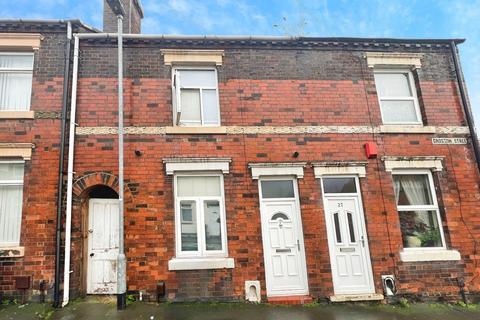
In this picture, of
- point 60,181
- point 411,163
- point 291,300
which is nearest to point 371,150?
point 411,163

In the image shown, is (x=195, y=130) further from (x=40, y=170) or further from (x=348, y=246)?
(x=348, y=246)

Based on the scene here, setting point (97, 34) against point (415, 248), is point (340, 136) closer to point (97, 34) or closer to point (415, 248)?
point (415, 248)

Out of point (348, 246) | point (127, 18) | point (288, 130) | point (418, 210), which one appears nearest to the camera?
point (348, 246)

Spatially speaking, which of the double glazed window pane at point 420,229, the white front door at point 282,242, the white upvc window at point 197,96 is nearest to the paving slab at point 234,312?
the white front door at point 282,242

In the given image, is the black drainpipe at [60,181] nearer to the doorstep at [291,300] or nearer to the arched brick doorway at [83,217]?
the arched brick doorway at [83,217]

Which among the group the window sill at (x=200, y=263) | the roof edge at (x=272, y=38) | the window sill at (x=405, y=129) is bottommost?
the window sill at (x=200, y=263)

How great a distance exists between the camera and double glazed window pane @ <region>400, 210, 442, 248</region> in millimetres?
8094

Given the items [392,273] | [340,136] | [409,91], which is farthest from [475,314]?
[409,91]

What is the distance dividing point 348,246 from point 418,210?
207 centimetres

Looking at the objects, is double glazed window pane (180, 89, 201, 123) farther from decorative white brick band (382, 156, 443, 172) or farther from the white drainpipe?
decorative white brick band (382, 156, 443, 172)

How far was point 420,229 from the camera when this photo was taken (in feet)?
26.9

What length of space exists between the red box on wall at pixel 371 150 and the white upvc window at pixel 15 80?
8.24 m

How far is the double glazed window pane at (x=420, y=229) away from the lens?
8.09 metres

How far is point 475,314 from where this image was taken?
6863 millimetres
